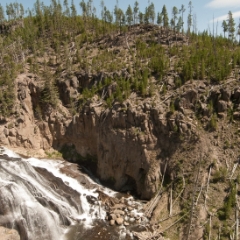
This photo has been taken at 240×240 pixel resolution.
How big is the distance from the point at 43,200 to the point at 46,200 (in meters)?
0.29

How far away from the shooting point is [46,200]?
25.1 meters

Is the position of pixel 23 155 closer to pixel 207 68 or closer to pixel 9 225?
pixel 9 225

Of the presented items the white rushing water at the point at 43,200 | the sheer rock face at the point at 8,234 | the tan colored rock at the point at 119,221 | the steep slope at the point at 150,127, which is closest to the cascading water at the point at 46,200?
the white rushing water at the point at 43,200

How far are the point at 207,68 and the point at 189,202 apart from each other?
18058mm

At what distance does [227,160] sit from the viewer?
26.0 meters

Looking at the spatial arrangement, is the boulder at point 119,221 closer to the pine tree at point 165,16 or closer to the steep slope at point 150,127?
the steep slope at point 150,127

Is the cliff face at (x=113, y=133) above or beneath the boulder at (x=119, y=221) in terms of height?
above

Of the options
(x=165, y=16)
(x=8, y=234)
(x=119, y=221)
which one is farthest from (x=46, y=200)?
(x=165, y=16)

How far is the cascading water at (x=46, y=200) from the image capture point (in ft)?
75.0

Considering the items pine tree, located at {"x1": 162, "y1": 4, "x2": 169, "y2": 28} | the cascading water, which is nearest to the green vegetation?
pine tree, located at {"x1": 162, "y1": 4, "x2": 169, "y2": 28}

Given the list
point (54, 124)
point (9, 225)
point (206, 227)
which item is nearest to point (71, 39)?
point (54, 124)

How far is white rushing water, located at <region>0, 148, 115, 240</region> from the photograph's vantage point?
75.0ft

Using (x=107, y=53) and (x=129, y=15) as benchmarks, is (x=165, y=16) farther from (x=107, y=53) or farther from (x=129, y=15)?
(x=107, y=53)

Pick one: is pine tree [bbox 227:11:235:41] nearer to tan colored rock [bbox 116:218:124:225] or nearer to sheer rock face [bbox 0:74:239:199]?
sheer rock face [bbox 0:74:239:199]
